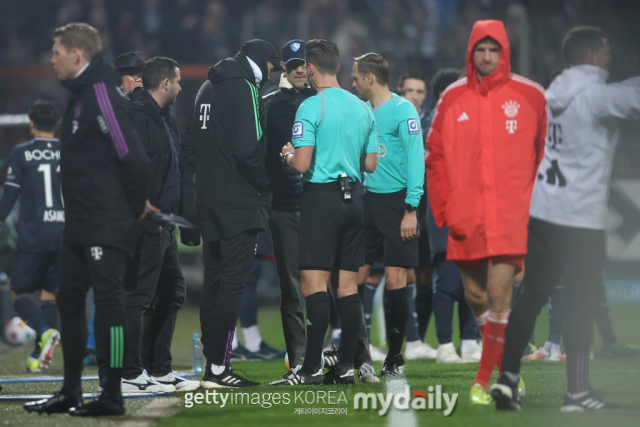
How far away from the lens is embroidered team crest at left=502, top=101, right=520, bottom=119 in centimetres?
487

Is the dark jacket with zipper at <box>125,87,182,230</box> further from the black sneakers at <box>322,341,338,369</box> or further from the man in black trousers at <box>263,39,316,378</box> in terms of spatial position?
the black sneakers at <box>322,341,338,369</box>

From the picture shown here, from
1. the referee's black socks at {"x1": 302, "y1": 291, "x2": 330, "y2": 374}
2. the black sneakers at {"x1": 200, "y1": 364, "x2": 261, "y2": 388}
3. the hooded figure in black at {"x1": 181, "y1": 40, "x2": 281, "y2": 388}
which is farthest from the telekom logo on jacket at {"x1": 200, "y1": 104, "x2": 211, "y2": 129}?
the black sneakers at {"x1": 200, "y1": 364, "x2": 261, "y2": 388}

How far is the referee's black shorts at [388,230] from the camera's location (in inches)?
253

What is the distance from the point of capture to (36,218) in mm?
8312

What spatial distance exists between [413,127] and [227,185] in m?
1.44

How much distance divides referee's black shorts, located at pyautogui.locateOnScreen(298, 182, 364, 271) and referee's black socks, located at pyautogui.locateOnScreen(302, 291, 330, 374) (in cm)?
19

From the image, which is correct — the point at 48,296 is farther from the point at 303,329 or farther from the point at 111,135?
the point at 111,135

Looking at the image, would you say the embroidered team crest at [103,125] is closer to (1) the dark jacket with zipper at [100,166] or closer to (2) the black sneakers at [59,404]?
(1) the dark jacket with zipper at [100,166]

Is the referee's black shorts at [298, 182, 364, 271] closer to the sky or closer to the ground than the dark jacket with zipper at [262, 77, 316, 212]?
closer to the ground

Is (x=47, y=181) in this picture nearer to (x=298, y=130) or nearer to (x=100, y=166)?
(x=298, y=130)

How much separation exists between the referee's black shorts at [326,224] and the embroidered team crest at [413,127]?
87cm

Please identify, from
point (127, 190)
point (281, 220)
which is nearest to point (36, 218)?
point (281, 220)

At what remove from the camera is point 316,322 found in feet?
18.4

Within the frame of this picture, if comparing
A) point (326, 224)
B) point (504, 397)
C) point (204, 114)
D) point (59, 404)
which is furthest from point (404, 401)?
point (204, 114)
